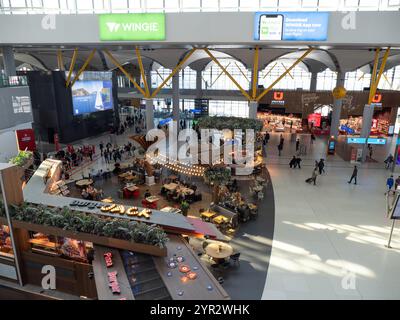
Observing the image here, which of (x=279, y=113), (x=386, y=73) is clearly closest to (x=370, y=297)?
(x=279, y=113)

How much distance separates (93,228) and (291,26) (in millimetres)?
13158

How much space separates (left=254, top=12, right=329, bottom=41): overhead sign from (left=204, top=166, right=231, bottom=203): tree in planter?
22.6ft

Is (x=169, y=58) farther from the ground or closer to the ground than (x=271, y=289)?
farther from the ground

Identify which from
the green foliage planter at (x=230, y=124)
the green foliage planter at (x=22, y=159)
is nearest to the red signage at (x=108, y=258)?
the green foliage planter at (x=22, y=159)

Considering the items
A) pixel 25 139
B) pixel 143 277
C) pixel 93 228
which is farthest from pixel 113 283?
pixel 25 139

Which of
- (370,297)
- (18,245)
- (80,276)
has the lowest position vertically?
(370,297)

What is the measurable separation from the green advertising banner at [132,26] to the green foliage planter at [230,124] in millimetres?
5470

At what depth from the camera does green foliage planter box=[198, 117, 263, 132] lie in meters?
17.9

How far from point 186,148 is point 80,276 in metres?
13.5

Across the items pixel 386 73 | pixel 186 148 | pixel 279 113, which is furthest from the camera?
pixel 386 73

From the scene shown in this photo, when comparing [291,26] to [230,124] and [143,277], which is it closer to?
[230,124]

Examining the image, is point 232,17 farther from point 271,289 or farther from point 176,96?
point 176,96

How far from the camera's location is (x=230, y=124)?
1811 cm

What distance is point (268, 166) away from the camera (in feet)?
68.1
